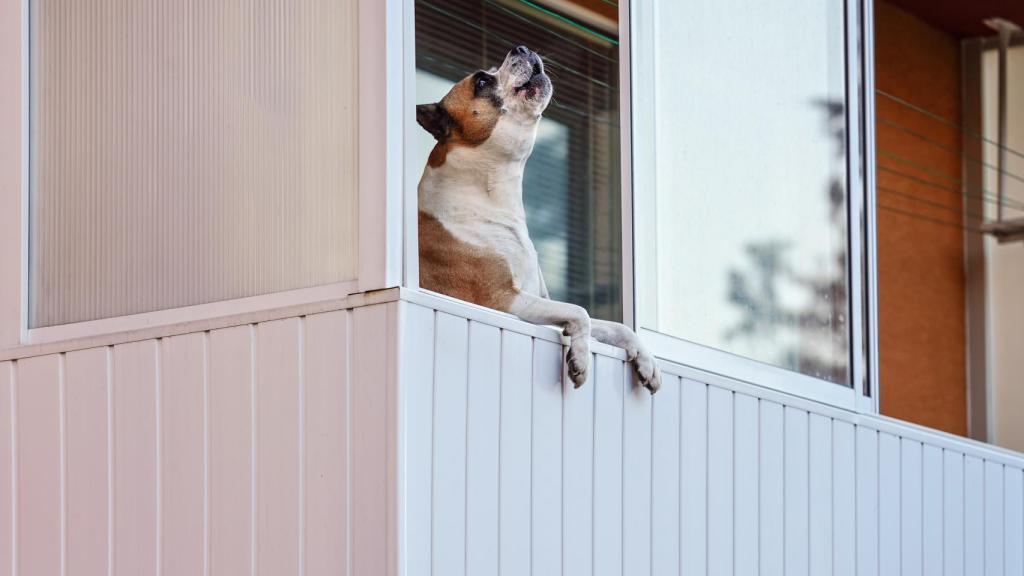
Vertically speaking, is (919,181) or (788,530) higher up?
(919,181)

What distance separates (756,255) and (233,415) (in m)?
2.25

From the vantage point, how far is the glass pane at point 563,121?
6914 mm

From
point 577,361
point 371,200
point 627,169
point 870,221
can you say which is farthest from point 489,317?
point 870,221

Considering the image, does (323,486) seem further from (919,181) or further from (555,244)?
(919,181)

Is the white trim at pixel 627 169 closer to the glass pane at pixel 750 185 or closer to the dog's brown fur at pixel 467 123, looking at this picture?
the glass pane at pixel 750 185

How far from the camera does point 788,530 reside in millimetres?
4816

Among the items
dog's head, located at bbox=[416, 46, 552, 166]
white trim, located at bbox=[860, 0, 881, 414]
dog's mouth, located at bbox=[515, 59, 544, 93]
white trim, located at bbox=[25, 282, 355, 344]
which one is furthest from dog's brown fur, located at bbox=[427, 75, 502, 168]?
white trim, located at bbox=[860, 0, 881, 414]

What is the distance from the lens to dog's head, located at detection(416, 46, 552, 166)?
4586 mm

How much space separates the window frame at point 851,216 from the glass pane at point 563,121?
4.31 ft

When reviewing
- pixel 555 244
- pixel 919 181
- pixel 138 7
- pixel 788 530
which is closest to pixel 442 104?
pixel 138 7

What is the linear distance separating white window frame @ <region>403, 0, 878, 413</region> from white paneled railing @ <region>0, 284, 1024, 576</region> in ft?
0.52

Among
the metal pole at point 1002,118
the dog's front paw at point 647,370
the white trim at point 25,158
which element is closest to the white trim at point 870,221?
the dog's front paw at point 647,370

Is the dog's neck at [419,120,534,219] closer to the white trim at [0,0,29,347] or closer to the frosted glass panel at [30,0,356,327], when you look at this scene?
the frosted glass panel at [30,0,356,327]

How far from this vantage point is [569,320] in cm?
405
